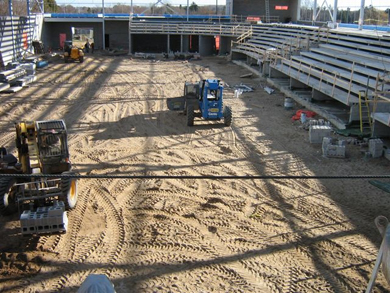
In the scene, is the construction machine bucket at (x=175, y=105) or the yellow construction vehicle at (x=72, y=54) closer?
the construction machine bucket at (x=175, y=105)

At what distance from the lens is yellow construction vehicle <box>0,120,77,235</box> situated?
27.2 feet

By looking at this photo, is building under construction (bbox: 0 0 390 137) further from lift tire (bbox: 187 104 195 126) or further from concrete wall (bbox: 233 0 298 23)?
lift tire (bbox: 187 104 195 126)

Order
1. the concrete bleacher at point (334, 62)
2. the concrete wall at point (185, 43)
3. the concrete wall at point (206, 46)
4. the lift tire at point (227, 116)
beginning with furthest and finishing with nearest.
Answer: the concrete wall at point (185, 43)
the concrete wall at point (206, 46)
the concrete bleacher at point (334, 62)
the lift tire at point (227, 116)

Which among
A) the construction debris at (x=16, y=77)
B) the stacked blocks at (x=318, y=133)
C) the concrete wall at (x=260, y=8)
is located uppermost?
the concrete wall at (x=260, y=8)

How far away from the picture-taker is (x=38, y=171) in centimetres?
925

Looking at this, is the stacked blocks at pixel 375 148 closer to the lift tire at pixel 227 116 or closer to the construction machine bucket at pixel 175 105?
the lift tire at pixel 227 116

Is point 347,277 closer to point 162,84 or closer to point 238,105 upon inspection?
point 238,105

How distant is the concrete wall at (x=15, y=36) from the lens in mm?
28266

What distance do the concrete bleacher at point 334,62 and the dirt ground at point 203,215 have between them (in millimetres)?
2431

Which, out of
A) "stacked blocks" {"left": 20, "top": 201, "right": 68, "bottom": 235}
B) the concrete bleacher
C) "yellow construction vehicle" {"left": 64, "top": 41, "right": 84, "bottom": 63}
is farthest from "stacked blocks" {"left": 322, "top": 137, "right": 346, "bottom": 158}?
"yellow construction vehicle" {"left": 64, "top": 41, "right": 84, "bottom": 63}

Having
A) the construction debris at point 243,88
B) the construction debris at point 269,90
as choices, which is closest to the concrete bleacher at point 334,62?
the construction debris at point 269,90

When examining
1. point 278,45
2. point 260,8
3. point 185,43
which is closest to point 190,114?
point 278,45

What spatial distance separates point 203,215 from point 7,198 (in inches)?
150

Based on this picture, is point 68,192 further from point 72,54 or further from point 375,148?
point 72,54
